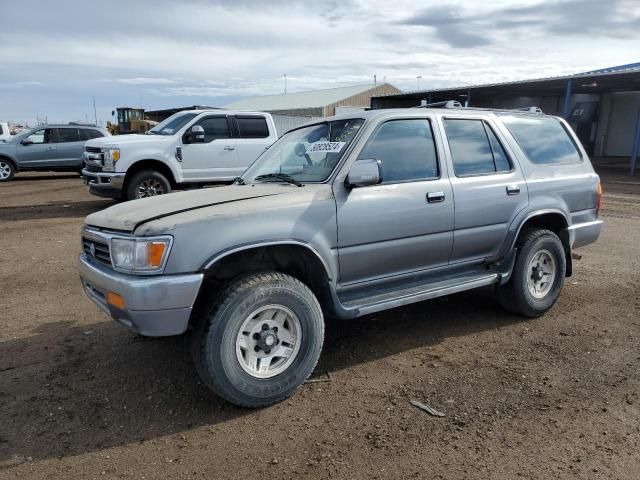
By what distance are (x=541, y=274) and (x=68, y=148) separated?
16.4 m

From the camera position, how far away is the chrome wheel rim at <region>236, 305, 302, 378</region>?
3.19 metres

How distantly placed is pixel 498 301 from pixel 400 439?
7.82 feet

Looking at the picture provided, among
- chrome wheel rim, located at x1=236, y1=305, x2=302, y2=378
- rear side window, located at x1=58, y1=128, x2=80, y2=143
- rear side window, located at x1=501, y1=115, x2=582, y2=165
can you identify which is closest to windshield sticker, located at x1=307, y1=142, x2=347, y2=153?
chrome wheel rim, located at x1=236, y1=305, x2=302, y2=378

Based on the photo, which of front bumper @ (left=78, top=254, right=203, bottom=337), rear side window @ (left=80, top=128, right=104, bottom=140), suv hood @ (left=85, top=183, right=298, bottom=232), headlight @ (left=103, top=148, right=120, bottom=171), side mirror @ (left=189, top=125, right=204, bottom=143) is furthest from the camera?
rear side window @ (left=80, top=128, right=104, bottom=140)

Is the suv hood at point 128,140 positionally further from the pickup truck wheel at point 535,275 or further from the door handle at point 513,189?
the pickup truck wheel at point 535,275

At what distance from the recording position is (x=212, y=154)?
10.3m

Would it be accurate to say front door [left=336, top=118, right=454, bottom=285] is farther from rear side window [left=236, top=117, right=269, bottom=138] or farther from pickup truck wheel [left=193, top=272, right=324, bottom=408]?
rear side window [left=236, top=117, right=269, bottom=138]

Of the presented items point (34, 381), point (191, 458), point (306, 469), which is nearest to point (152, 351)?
point (34, 381)

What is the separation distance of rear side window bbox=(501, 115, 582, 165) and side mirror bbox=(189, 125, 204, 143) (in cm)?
658

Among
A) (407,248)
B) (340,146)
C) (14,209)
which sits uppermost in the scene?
(340,146)

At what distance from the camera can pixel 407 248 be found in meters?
3.82

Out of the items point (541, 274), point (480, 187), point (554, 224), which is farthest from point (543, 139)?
point (541, 274)

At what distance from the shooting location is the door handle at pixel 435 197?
3891mm

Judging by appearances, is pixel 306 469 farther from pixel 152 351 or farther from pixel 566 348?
pixel 566 348
